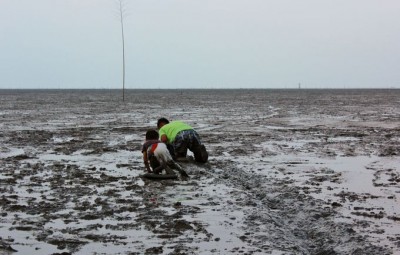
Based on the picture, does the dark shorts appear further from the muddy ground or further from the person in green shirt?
the muddy ground

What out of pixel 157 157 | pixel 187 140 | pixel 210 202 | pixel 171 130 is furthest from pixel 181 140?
pixel 210 202

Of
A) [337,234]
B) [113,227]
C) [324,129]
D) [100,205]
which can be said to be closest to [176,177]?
[100,205]

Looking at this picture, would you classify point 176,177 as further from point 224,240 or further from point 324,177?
point 224,240

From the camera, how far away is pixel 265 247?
5.75 m

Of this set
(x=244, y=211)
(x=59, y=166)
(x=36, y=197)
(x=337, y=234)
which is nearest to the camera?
(x=337, y=234)

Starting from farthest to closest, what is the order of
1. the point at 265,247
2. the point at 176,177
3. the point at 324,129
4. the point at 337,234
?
the point at 324,129 < the point at 176,177 < the point at 337,234 < the point at 265,247

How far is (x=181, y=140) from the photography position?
12258 millimetres

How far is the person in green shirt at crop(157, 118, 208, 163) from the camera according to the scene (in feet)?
39.9

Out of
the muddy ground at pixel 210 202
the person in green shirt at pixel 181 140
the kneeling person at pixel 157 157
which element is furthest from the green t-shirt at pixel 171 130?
the kneeling person at pixel 157 157

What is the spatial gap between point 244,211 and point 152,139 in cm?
397

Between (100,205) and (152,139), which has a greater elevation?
(152,139)

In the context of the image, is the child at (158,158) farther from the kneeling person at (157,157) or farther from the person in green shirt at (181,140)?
the person in green shirt at (181,140)

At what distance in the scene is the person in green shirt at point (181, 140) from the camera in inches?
479

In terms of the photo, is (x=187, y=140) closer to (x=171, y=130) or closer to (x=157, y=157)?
(x=171, y=130)
